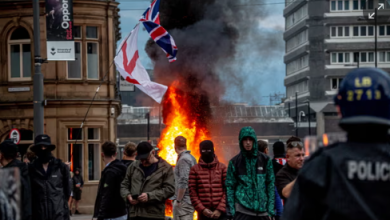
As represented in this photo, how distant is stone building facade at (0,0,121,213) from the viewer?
25812mm

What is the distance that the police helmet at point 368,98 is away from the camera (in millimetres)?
2707

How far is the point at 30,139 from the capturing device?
85.1 feet

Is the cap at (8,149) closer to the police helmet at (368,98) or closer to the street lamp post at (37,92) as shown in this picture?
the police helmet at (368,98)

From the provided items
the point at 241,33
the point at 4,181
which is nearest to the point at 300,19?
the point at 241,33

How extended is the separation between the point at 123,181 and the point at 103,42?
58.2ft

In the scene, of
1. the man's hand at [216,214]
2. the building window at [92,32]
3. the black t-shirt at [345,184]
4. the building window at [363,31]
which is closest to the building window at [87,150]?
the building window at [92,32]

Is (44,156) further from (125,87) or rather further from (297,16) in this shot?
(297,16)

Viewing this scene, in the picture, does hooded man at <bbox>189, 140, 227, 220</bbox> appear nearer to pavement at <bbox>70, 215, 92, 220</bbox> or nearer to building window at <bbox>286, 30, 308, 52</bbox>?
pavement at <bbox>70, 215, 92, 220</bbox>

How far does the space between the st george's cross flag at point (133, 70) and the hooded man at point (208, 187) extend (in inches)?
292

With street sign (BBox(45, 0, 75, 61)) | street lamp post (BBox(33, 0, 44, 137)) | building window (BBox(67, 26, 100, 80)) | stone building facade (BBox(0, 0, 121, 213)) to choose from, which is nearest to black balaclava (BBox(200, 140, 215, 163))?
street lamp post (BBox(33, 0, 44, 137))

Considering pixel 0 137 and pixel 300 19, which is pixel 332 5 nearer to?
pixel 300 19

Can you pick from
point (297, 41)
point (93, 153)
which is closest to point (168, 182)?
point (93, 153)

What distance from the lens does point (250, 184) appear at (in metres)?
8.54

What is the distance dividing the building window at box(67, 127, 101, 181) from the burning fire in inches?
114
